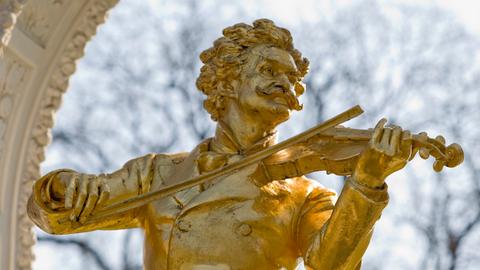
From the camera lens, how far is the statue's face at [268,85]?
520 cm

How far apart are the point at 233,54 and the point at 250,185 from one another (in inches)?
15.8

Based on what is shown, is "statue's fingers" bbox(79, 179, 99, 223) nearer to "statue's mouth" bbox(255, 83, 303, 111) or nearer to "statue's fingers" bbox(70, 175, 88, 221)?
"statue's fingers" bbox(70, 175, 88, 221)

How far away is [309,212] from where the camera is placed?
5152 mm

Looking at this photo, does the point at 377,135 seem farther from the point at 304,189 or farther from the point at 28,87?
the point at 28,87

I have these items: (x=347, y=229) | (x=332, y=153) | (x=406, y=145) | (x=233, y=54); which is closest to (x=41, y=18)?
(x=233, y=54)

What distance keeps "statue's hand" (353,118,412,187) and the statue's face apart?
48cm

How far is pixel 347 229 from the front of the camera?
4.83 m

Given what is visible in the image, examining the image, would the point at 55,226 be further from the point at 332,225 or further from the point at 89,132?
the point at 89,132

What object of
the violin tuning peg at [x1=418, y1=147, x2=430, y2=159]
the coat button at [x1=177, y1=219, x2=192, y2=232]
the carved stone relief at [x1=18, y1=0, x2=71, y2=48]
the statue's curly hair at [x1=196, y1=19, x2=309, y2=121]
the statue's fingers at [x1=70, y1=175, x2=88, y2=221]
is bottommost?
the statue's fingers at [x1=70, y1=175, x2=88, y2=221]

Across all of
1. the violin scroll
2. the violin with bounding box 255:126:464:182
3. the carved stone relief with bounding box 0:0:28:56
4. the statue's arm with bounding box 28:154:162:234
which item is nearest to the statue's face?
the violin with bounding box 255:126:464:182

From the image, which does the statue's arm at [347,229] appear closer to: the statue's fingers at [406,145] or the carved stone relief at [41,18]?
the statue's fingers at [406,145]

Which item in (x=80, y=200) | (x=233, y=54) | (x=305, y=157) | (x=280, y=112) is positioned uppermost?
(x=233, y=54)

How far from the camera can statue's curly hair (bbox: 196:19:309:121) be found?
5.31 m

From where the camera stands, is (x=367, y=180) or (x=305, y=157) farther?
(x=305, y=157)
